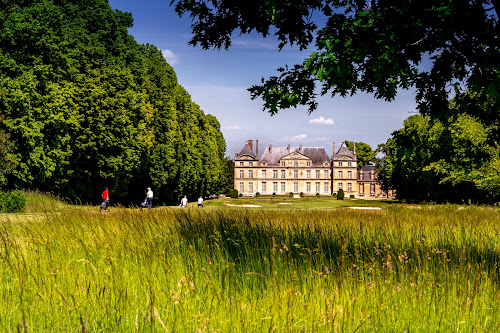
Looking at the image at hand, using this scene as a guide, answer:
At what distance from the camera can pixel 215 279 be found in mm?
4059

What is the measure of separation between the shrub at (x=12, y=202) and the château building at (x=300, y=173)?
7742 cm

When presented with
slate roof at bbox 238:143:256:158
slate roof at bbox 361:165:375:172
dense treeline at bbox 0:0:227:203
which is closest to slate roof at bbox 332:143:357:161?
slate roof at bbox 361:165:375:172

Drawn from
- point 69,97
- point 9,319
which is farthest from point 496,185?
point 9,319

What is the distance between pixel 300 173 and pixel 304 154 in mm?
4653

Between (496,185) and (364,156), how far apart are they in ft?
239

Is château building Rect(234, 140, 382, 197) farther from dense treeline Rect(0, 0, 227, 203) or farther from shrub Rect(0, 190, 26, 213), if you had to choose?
shrub Rect(0, 190, 26, 213)

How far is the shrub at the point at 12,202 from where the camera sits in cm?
1680

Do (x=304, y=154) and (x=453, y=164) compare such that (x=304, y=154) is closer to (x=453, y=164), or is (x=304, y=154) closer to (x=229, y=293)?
(x=453, y=164)

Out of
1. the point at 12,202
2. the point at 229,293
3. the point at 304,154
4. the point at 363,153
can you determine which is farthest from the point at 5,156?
the point at 363,153

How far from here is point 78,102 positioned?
939 inches

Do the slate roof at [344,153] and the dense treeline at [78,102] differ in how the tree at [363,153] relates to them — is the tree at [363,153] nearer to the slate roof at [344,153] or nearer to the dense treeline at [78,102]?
the slate roof at [344,153]

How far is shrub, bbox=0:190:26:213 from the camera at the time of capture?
16.8 meters

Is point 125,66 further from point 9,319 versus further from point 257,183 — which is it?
point 257,183

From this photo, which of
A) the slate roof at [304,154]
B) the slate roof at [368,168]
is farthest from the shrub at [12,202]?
the slate roof at [368,168]
